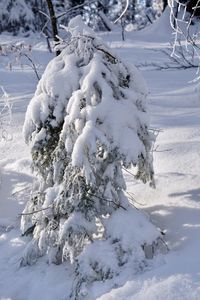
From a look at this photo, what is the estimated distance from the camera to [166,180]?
6.42m

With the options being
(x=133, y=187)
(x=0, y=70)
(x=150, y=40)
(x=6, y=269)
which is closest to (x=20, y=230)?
(x=6, y=269)

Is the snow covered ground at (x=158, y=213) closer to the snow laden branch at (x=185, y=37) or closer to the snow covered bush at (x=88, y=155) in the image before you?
the snow covered bush at (x=88, y=155)

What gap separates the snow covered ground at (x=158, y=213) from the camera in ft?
14.9

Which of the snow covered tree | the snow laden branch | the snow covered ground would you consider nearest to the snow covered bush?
the snow covered ground

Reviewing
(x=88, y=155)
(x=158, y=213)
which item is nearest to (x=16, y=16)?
(x=158, y=213)

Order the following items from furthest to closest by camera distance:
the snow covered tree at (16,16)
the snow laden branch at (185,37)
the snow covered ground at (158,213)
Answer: the snow covered tree at (16,16), the snow covered ground at (158,213), the snow laden branch at (185,37)

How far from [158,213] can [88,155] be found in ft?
4.30

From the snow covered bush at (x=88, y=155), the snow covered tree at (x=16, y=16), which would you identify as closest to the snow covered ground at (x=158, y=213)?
the snow covered bush at (x=88, y=155)

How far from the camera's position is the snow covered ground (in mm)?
4551

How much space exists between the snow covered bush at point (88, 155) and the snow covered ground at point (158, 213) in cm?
21

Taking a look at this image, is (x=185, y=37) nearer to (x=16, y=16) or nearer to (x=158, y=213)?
(x=158, y=213)

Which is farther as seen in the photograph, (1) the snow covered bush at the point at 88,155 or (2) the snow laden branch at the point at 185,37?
(1) the snow covered bush at the point at 88,155

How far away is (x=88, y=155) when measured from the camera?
4.88 m

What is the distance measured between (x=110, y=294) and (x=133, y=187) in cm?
221
